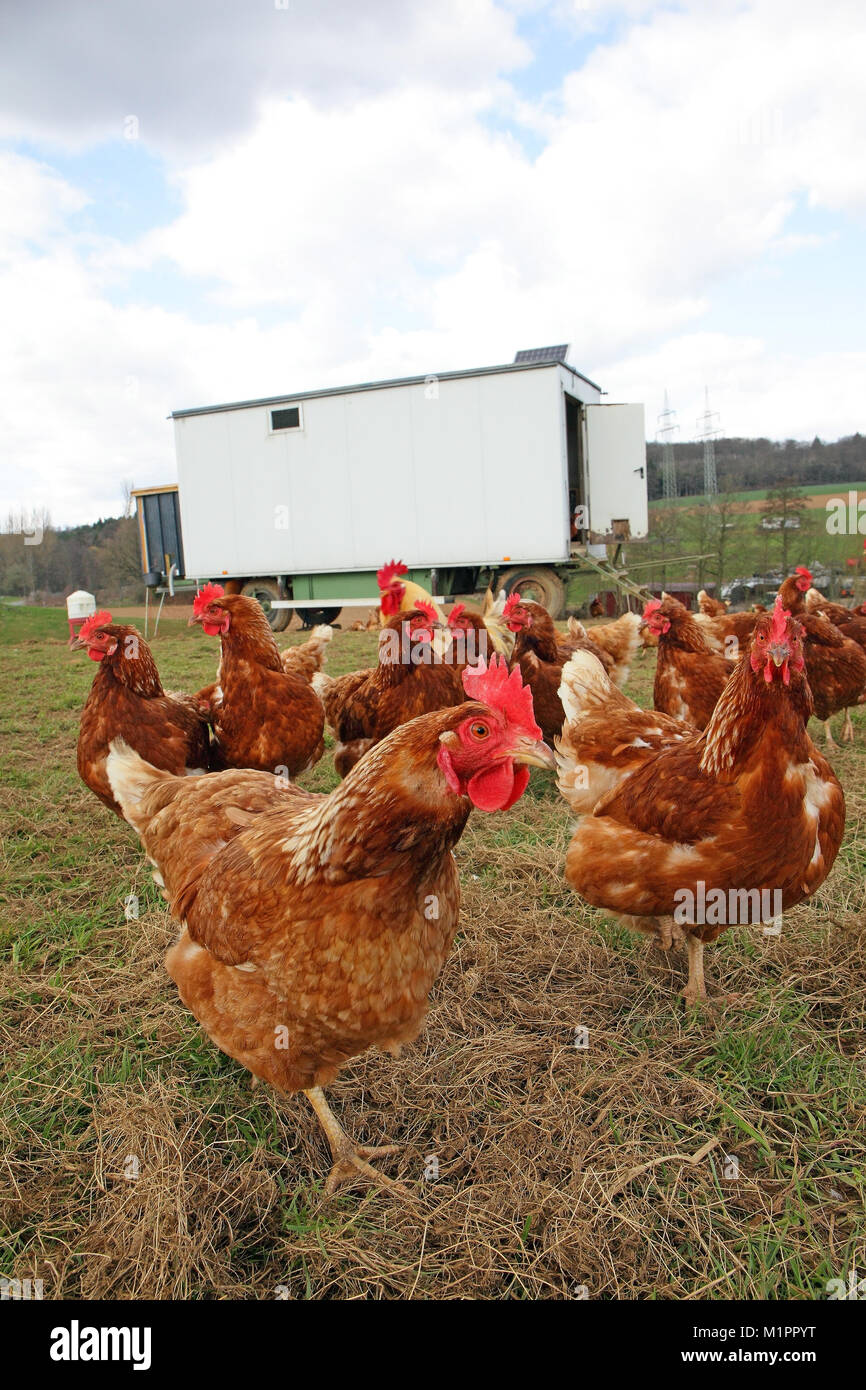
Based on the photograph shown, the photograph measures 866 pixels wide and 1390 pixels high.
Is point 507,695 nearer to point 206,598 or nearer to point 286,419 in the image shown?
point 206,598

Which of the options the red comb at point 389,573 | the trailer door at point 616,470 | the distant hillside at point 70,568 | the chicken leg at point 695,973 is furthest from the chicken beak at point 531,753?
the distant hillside at point 70,568

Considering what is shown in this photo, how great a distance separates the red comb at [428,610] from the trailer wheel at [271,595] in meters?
9.54

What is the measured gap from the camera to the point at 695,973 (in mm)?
2953

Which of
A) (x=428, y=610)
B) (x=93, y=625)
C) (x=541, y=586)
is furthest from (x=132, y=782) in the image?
(x=541, y=586)

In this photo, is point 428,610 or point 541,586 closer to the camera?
point 428,610

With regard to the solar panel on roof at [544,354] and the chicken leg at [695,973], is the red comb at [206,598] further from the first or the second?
the solar panel on roof at [544,354]

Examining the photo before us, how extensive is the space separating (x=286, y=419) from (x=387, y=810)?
13.3 m

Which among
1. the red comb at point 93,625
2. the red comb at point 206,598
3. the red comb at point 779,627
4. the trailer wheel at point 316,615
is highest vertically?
the trailer wheel at point 316,615

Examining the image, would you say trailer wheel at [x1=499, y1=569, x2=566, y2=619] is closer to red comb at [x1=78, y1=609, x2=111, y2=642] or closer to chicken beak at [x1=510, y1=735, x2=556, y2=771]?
red comb at [x1=78, y1=609, x2=111, y2=642]

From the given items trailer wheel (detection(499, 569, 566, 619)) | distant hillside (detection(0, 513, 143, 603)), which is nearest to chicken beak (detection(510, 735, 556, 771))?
trailer wheel (detection(499, 569, 566, 619))

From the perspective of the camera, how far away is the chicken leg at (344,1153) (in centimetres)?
214

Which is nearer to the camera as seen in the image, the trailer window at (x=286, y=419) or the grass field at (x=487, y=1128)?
the grass field at (x=487, y=1128)
